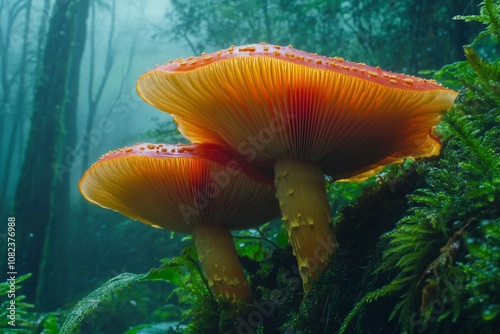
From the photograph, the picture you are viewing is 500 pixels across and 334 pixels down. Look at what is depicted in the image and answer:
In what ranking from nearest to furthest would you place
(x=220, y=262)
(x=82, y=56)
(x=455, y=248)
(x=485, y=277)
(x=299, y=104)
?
(x=485, y=277) < (x=455, y=248) < (x=299, y=104) < (x=220, y=262) < (x=82, y=56)

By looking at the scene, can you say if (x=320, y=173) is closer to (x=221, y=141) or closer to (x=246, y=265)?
(x=221, y=141)

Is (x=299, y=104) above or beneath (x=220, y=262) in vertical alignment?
above

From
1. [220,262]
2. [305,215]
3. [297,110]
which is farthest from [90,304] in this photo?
[297,110]

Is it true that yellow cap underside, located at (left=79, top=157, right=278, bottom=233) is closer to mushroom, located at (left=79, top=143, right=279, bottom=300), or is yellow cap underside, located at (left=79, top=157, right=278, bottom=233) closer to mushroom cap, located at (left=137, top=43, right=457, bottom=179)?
mushroom, located at (left=79, top=143, right=279, bottom=300)

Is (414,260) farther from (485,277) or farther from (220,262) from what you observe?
(220,262)

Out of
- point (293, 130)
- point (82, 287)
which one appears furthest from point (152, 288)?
point (293, 130)

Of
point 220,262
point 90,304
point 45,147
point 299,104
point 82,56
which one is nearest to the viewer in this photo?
point 299,104

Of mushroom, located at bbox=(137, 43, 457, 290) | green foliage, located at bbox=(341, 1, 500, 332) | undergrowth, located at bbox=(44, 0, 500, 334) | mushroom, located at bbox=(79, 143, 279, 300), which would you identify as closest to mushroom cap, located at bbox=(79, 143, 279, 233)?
mushroom, located at bbox=(79, 143, 279, 300)
